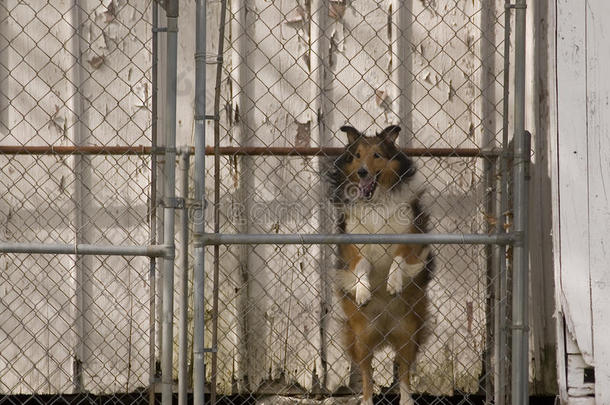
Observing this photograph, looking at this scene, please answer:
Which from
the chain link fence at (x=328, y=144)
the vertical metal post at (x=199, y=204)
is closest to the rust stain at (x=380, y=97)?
the chain link fence at (x=328, y=144)

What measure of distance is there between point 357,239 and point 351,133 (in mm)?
1270

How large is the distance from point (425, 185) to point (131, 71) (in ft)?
6.34

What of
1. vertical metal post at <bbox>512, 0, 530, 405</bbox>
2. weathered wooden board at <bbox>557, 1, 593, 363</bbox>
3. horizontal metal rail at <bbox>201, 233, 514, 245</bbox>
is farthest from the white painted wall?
horizontal metal rail at <bbox>201, 233, 514, 245</bbox>

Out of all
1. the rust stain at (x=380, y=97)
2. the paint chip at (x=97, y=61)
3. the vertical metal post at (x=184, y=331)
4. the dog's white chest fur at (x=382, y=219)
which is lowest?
the vertical metal post at (x=184, y=331)

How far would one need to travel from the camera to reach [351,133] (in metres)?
4.64

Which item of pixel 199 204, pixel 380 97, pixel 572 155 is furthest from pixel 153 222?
pixel 572 155

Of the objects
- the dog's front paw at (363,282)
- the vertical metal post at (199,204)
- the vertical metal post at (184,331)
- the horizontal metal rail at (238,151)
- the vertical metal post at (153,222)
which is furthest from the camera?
the dog's front paw at (363,282)

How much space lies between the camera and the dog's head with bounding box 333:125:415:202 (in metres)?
4.66

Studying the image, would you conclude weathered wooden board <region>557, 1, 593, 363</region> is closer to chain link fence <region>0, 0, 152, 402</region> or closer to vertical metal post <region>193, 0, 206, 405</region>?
vertical metal post <region>193, 0, 206, 405</region>

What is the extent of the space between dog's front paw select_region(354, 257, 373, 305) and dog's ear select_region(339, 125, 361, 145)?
730 millimetres

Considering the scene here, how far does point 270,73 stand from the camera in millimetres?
4758

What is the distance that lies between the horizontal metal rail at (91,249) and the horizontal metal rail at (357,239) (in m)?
0.25

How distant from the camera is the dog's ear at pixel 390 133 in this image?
181 inches

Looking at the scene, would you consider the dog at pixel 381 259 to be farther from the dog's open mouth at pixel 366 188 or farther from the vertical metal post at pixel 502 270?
the vertical metal post at pixel 502 270
